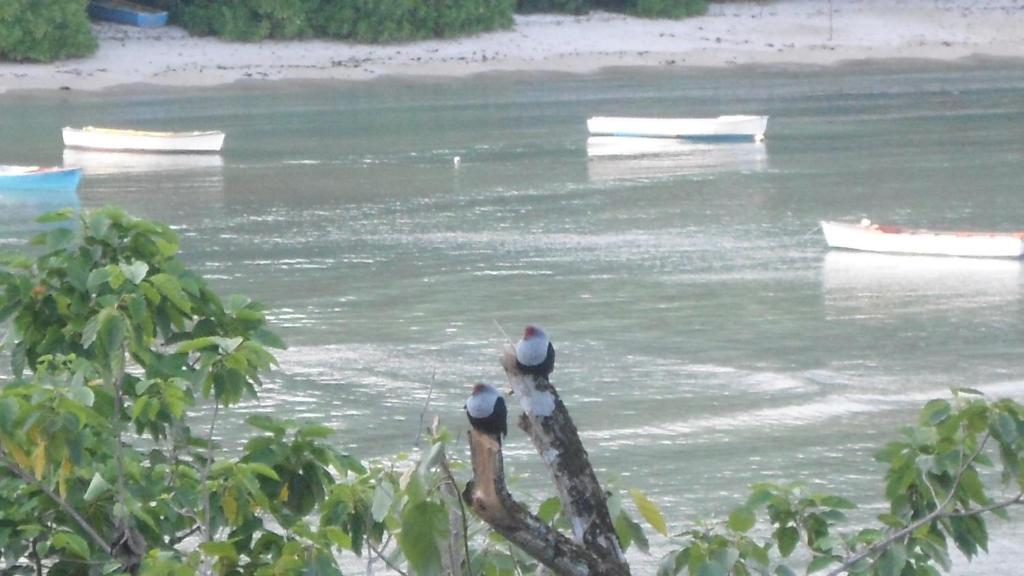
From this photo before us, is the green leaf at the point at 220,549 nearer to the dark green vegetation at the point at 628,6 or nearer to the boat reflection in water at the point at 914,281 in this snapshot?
the boat reflection in water at the point at 914,281

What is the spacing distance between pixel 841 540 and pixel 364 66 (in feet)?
140

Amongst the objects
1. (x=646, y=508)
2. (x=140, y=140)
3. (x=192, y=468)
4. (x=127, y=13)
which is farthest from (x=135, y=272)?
(x=127, y=13)

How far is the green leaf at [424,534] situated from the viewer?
119 inches

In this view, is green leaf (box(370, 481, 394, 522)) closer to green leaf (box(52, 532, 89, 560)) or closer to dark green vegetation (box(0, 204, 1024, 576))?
dark green vegetation (box(0, 204, 1024, 576))

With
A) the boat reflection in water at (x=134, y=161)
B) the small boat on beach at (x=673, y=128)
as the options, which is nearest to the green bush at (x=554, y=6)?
the small boat on beach at (x=673, y=128)

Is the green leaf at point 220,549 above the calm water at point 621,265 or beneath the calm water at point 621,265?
above

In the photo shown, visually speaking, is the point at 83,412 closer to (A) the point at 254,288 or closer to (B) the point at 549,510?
(B) the point at 549,510

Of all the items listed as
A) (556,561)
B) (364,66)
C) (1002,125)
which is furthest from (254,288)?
(364,66)

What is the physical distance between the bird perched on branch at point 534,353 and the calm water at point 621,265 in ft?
4.98

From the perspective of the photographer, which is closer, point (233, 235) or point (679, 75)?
point (233, 235)

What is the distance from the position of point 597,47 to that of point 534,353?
45875mm

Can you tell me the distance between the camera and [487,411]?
2748 mm

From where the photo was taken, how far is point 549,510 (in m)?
3.76

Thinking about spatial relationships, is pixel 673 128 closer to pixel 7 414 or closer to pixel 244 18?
pixel 244 18
